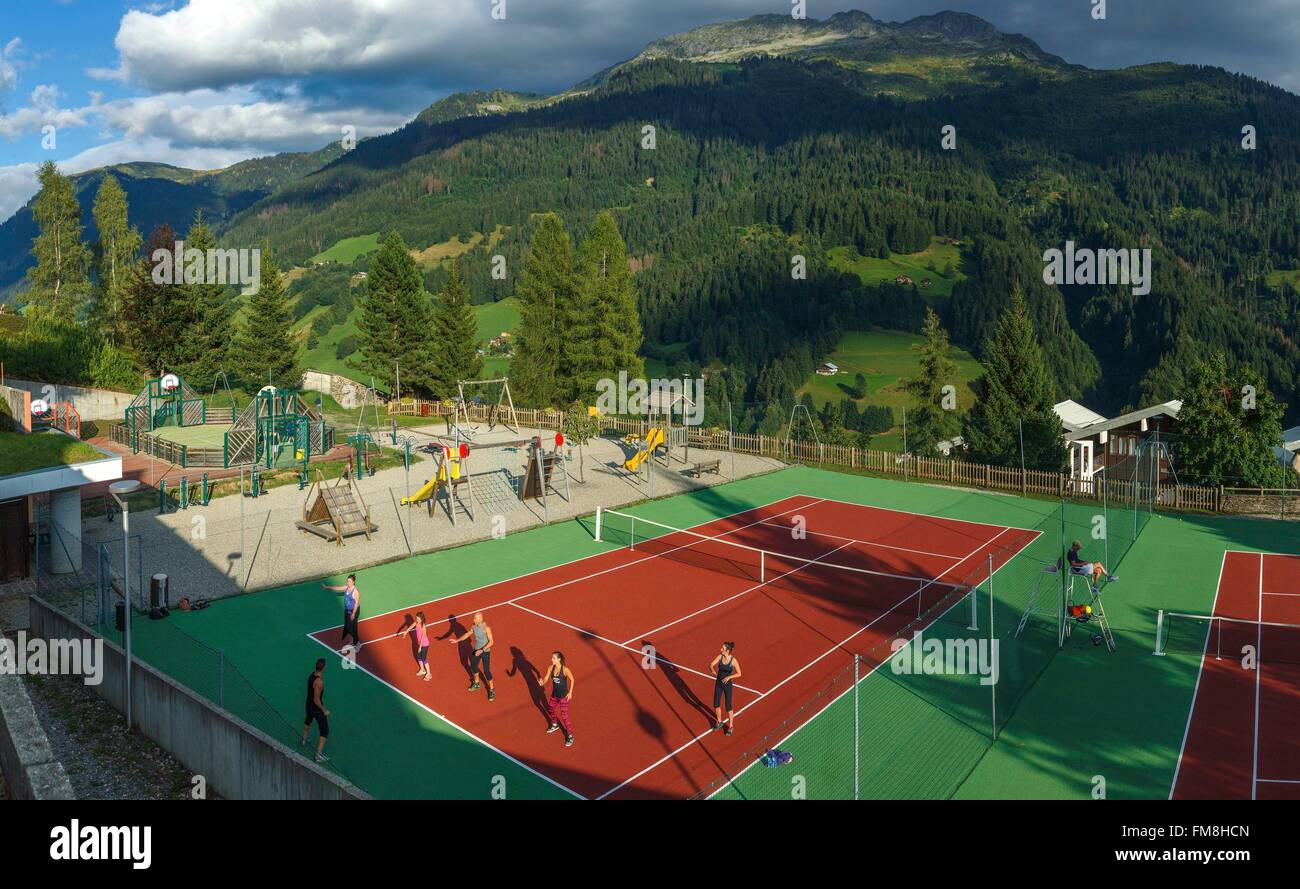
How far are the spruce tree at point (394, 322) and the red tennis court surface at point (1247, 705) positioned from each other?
4935 centimetres

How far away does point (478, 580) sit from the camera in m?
23.7

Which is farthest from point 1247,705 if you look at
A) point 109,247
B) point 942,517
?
point 109,247

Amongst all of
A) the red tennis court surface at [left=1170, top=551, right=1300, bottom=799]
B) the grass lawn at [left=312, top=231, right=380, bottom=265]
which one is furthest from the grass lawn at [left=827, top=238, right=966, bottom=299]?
the red tennis court surface at [left=1170, top=551, right=1300, bottom=799]

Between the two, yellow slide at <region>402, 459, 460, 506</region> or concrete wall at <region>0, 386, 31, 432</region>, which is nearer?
concrete wall at <region>0, 386, 31, 432</region>

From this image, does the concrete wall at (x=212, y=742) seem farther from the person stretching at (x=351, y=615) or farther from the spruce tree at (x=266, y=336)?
the spruce tree at (x=266, y=336)

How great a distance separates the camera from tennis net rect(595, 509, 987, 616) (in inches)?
873

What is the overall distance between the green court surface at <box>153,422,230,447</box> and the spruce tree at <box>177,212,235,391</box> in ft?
42.9

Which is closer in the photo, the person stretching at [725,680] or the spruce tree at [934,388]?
the person stretching at [725,680]

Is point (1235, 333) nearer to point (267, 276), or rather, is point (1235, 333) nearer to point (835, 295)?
point (835, 295)

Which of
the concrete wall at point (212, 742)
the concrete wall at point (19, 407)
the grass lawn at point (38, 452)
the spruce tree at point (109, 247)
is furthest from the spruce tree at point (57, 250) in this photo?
the concrete wall at point (212, 742)

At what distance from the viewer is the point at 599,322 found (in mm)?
55625

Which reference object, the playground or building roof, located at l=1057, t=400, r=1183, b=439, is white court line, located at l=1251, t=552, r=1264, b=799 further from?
the playground

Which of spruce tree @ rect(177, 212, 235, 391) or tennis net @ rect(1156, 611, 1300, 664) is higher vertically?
spruce tree @ rect(177, 212, 235, 391)

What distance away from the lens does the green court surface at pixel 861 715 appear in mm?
12906
